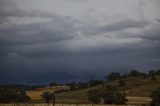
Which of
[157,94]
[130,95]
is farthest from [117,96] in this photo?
[130,95]

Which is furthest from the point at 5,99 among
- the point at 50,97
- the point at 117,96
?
the point at 117,96

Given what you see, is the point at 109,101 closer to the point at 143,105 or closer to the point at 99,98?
the point at 99,98

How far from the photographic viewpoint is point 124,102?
15412cm

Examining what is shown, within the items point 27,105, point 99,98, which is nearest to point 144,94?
point 99,98

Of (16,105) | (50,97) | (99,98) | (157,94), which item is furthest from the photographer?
(50,97)

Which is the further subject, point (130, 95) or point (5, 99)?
point (130, 95)

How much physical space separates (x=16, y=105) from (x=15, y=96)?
43.6 meters

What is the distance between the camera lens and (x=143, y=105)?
448ft

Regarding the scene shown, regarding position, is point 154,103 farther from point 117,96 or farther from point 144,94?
point 144,94

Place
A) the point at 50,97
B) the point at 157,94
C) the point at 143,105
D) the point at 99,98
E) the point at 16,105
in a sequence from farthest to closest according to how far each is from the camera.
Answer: the point at 50,97 → the point at 99,98 → the point at 157,94 → the point at 143,105 → the point at 16,105

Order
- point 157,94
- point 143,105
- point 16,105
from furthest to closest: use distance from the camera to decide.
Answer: point 157,94
point 143,105
point 16,105

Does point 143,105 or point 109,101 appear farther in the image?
point 109,101

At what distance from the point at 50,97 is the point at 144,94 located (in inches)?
1720

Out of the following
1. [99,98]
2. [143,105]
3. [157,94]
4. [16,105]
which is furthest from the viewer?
[99,98]
